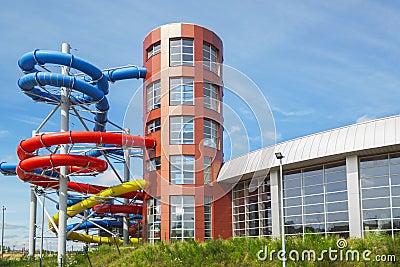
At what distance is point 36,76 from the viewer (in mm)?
33312

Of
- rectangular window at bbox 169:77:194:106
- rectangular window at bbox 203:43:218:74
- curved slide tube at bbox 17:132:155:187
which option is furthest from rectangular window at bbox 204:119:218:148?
curved slide tube at bbox 17:132:155:187

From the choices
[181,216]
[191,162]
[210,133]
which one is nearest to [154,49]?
[210,133]

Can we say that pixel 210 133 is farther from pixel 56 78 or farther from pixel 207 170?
pixel 56 78

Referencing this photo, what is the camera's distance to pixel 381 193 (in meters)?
26.5

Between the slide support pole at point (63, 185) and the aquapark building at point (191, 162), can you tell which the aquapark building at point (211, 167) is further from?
the slide support pole at point (63, 185)

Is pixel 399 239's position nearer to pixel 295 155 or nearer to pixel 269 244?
pixel 269 244

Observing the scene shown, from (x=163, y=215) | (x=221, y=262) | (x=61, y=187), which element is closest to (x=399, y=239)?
(x=221, y=262)

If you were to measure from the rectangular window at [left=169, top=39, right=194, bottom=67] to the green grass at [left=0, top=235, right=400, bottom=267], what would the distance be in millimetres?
13544

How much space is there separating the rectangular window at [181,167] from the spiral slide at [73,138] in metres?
2.25

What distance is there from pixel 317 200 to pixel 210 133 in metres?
10.6

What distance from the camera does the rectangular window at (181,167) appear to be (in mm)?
36281

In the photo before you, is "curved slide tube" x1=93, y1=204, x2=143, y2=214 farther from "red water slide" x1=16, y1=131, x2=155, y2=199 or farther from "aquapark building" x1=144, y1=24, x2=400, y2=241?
"red water slide" x1=16, y1=131, x2=155, y2=199

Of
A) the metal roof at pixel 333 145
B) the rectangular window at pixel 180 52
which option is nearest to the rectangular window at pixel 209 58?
the rectangular window at pixel 180 52

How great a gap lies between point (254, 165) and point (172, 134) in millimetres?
6854
